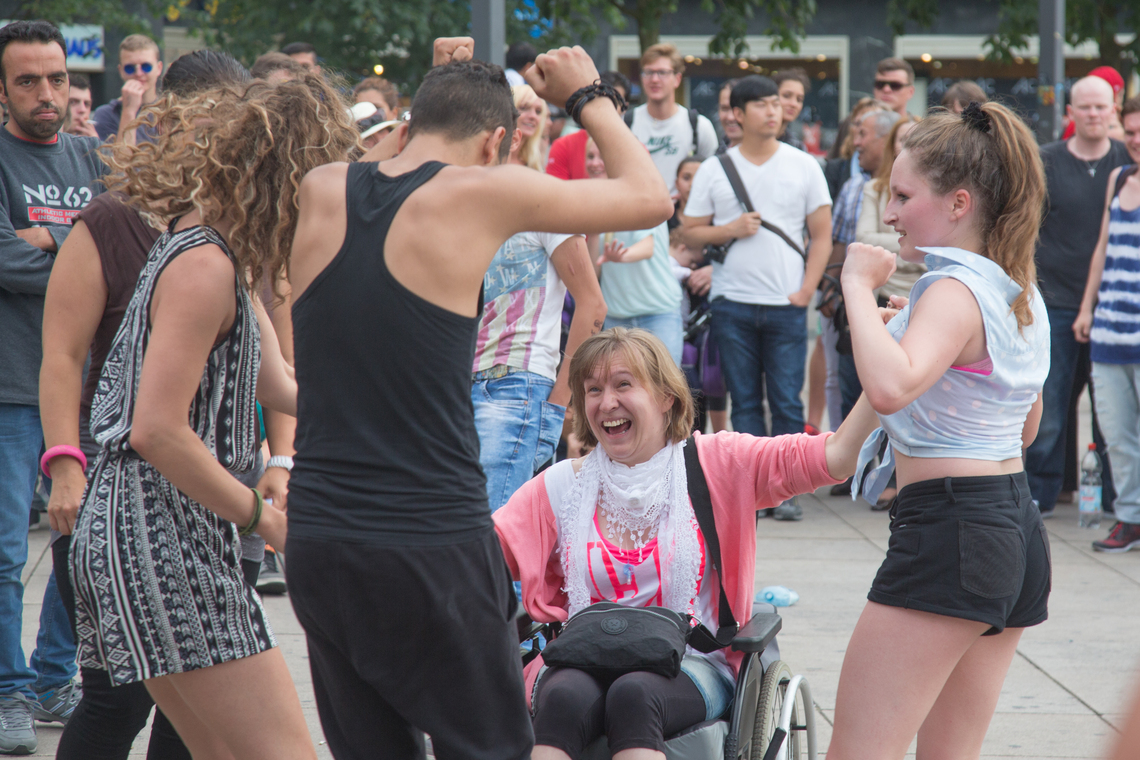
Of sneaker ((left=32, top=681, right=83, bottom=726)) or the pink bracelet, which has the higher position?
the pink bracelet

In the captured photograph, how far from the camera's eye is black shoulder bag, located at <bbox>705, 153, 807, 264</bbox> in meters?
6.80

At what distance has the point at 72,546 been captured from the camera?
7.58ft

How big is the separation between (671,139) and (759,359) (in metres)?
2.05

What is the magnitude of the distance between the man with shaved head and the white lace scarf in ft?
13.9

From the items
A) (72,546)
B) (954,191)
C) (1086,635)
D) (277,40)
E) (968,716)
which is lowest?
(1086,635)

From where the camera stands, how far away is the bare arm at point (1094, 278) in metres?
6.44

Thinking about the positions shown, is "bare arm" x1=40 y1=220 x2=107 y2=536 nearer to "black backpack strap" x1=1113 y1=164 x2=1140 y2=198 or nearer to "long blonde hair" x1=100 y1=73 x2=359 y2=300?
"long blonde hair" x1=100 y1=73 x2=359 y2=300

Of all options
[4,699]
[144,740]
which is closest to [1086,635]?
[144,740]

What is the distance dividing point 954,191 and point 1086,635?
3.21 meters

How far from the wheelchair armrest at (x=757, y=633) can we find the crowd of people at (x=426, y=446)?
94mm

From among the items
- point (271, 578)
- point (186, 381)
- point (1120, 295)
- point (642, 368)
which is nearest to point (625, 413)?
point (642, 368)

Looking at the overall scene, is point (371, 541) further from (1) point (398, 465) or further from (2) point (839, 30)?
(2) point (839, 30)

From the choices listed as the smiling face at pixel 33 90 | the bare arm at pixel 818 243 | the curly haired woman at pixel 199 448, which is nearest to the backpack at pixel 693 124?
the bare arm at pixel 818 243

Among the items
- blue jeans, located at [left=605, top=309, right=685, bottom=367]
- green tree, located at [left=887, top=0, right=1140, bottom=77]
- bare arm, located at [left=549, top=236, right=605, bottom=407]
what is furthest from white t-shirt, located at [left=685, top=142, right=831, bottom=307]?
green tree, located at [left=887, top=0, right=1140, bottom=77]
